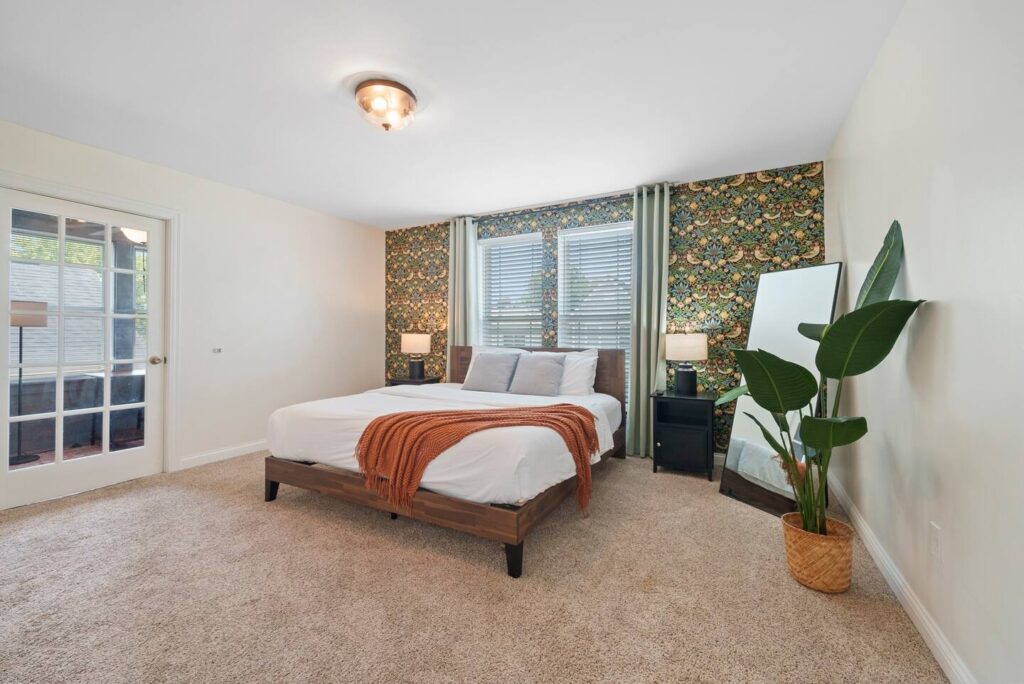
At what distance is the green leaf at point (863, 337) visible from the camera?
1.56m

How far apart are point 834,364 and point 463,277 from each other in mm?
3773

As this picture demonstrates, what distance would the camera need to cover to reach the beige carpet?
1.45 m

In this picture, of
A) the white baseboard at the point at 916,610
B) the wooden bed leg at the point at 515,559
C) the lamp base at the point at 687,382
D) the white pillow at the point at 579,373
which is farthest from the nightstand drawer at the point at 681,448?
the wooden bed leg at the point at 515,559

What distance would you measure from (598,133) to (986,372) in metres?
2.39

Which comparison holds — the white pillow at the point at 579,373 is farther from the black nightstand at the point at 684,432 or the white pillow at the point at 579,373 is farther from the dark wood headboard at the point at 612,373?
the black nightstand at the point at 684,432

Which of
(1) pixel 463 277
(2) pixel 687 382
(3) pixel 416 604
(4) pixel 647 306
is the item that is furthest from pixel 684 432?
(1) pixel 463 277

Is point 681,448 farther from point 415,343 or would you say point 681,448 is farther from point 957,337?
point 415,343

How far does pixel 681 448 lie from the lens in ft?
11.4

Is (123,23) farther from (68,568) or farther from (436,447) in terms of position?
(68,568)

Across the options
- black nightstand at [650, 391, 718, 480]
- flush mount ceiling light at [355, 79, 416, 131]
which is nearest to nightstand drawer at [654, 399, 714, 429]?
black nightstand at [650, 391, 718, 480]

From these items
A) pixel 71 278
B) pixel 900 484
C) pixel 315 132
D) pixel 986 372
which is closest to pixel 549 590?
pixel 900 484

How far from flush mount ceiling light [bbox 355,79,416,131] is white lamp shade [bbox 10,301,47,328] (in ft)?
8.80

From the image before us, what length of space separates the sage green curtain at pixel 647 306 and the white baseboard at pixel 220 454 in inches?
142

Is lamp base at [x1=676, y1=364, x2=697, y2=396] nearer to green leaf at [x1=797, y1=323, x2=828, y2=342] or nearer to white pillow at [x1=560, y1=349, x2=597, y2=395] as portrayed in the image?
white pillow at [x1=560, y1=349, x2=597, y2=395]
